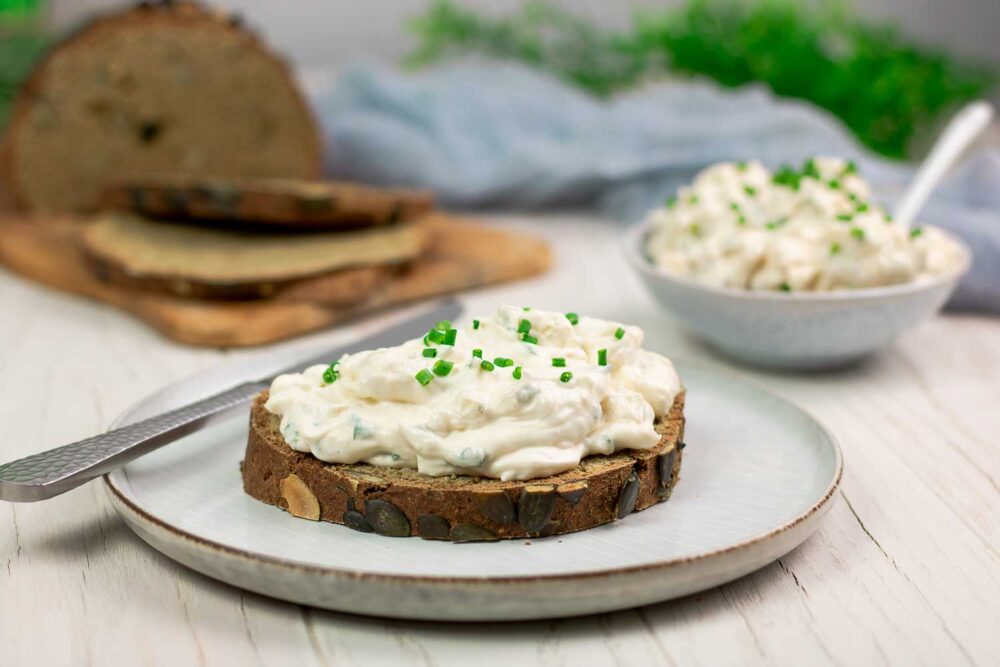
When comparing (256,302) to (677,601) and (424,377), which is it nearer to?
(424,377)

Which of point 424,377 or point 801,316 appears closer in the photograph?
point 424,377

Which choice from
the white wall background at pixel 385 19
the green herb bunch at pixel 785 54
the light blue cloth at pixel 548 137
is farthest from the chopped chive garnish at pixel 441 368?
the white wall background at pixel 385 19

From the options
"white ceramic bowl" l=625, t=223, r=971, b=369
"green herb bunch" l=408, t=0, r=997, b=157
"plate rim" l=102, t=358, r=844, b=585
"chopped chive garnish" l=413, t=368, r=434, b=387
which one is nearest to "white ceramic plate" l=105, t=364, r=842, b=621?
"plate rim" l=102, t=358, r=844, b=585

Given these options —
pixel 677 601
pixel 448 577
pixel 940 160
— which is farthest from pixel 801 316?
pixel 448 577

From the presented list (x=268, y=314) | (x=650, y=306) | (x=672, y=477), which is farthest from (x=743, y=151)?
(x=672, y=477)

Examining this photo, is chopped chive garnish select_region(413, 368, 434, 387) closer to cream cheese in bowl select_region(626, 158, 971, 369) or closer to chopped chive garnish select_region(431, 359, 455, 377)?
chopped chive garnish select_region(431, 359, 455, 377)

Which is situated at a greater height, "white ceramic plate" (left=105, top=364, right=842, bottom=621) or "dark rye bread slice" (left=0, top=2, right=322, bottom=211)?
"white ceramic plate" (left=105, top=364, right=842, bottom=621)
